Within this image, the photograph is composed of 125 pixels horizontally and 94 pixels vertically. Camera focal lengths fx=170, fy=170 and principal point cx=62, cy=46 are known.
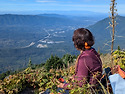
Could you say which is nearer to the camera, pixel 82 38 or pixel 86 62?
pixel 86 62

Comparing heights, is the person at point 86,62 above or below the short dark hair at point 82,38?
below

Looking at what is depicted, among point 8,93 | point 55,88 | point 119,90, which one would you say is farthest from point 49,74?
point 119,90

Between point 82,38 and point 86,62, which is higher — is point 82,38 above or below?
above

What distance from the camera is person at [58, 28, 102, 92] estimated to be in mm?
2633

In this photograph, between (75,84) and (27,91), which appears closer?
(75,84)

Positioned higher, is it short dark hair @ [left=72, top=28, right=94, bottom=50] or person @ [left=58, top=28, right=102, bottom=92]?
short dark hair @ [left=72, top=28, right=94, bottom=50]

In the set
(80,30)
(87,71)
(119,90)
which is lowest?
(119,90)

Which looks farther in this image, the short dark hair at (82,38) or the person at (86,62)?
the short dark hair at (82,38)

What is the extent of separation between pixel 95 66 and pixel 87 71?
16cm

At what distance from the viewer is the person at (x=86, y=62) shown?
2633 mm

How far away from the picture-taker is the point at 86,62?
2652 mm

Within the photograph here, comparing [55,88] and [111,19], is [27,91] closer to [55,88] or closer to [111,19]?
[55,88]

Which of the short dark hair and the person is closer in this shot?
the person

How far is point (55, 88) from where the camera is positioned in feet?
10.2
